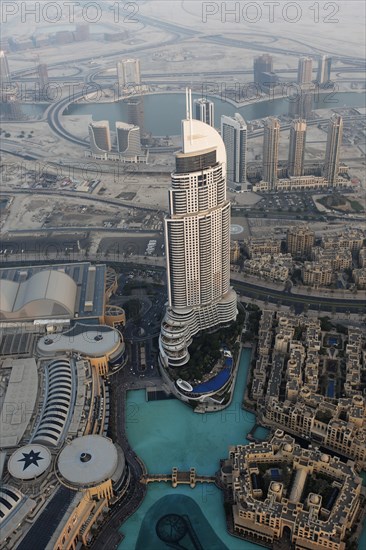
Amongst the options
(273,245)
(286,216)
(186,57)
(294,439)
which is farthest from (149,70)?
(294,439)

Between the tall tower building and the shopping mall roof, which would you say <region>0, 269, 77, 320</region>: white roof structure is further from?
the tall tower building

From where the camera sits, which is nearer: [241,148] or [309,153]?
[241,148]

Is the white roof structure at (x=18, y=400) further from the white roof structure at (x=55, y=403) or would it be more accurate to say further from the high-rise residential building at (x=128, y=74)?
the high-rise residential building at (x=128, y=74)

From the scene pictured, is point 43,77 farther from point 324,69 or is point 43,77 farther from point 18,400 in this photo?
point 18,400

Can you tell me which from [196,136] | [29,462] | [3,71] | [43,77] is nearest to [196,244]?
[196,136]

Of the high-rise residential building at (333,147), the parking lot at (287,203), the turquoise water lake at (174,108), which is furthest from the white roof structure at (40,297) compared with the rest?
the turquoise water lake at (174,108)

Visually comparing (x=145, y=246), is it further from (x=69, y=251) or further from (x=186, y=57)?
(x=186, y=57)
